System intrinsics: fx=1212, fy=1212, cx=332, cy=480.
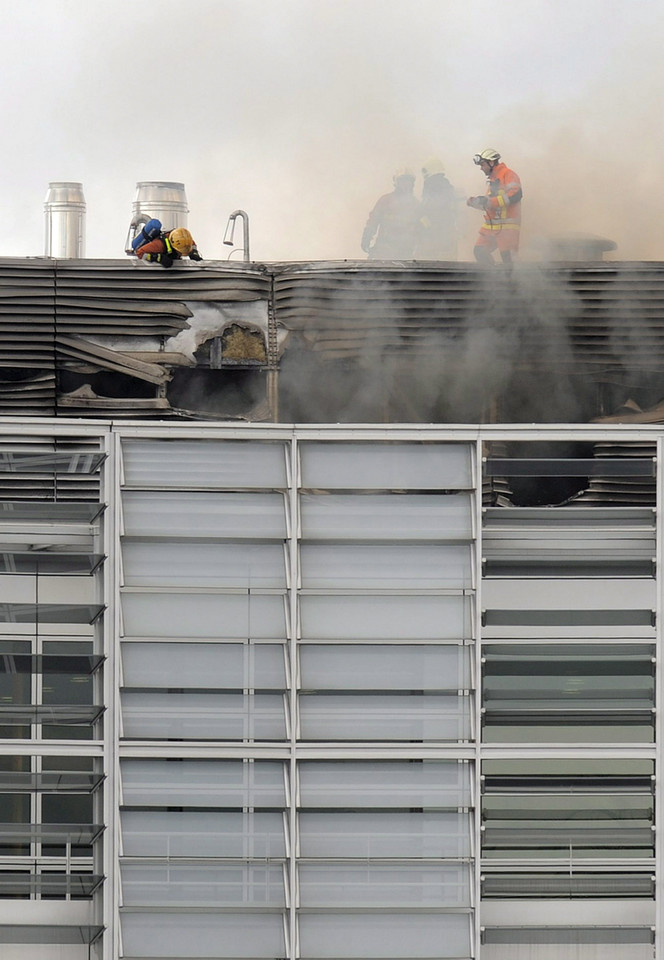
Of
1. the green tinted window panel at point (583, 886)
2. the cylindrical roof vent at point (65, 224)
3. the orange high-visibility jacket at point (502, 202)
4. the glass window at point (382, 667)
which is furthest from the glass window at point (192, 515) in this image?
the cylindrical roof vent at point (65, 224)

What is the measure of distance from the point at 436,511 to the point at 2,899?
11.8ft

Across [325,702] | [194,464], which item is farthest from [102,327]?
[325,702]

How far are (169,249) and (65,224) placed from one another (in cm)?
258

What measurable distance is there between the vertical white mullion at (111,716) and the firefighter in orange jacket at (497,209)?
357 centimetres

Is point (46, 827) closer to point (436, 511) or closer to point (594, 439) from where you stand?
point (436, 511)

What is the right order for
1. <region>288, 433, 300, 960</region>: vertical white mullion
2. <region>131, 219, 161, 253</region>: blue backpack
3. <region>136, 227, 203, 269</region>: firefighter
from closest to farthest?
<region>288, 433, 300, 960</region>: vertical white mullion → <region>136, 227, 203, 269</region>: firefighter → <region>131, 219, 161, 253</region>: blue backpack

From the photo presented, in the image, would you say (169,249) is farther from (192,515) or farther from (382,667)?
(382,667)

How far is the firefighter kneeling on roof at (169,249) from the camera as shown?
8766mm

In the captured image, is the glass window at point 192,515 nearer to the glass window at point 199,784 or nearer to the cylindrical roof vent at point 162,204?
the glass window at point 199,784

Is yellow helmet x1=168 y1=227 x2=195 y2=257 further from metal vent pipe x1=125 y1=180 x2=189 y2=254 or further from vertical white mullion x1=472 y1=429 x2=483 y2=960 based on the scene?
vertical white mullion x1=472 y1=429 x2=483 y2=960

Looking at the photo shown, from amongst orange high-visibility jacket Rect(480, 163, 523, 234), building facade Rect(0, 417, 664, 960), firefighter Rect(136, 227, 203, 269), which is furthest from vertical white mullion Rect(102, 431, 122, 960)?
orange high-visibility jacket Rect(480, 163, 523, 234)

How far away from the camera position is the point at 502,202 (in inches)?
395

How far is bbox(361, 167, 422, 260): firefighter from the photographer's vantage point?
414 inches

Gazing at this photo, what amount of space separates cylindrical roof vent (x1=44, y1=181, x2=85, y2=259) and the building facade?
3.89 meters
